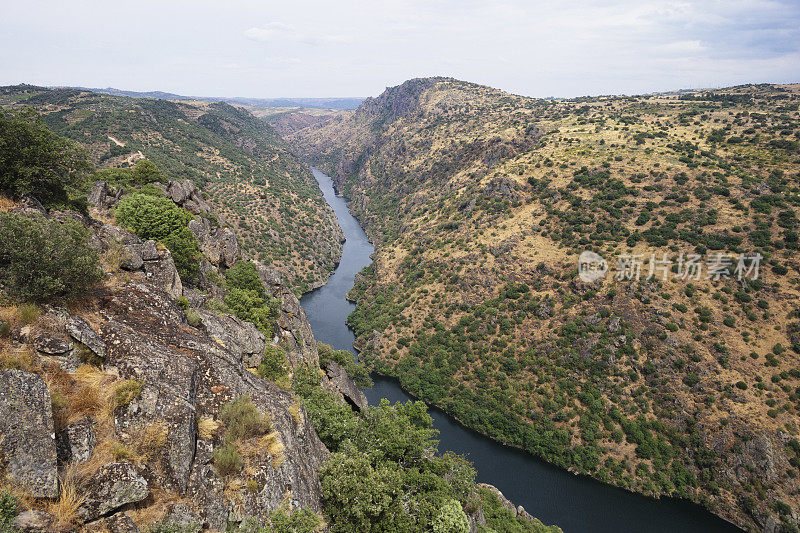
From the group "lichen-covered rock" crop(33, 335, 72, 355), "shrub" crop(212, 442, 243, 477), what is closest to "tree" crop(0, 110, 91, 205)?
"lichen-covered rock" crop(33, 335, 72, 355)

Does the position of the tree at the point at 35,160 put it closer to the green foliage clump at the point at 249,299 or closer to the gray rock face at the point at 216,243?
the green foliage clump at the point at 249,299

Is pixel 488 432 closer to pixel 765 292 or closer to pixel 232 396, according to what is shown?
pixel 765 292

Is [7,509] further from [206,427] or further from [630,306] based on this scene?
[630,306]

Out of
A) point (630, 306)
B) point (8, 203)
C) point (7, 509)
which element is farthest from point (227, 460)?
point (630, 306)

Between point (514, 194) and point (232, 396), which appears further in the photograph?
point (514, 194)

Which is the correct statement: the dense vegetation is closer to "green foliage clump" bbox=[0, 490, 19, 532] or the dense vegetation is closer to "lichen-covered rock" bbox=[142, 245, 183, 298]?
"green foliage clump" bbox=[0, 490, 19, 532]

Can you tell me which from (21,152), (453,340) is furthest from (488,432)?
(21,152)
